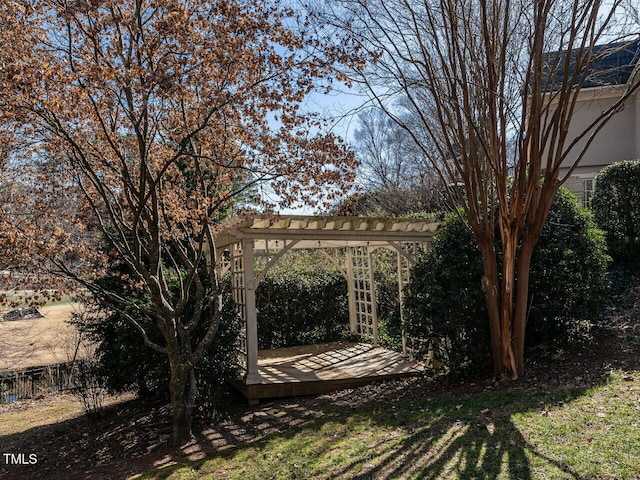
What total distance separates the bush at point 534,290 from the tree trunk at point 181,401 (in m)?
2.95

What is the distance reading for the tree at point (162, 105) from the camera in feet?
14.0

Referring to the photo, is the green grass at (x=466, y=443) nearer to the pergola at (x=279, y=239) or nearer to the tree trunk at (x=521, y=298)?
the tree trunk at (x=521, y=298)

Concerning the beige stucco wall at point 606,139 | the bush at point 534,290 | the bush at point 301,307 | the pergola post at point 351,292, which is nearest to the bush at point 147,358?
the bush at point 534,290

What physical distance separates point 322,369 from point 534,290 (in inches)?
143

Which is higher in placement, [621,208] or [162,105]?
[162,105]

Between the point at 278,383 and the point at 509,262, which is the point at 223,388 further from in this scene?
the point at 509,262

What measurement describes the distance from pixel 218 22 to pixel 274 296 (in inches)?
286

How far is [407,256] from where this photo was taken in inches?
338

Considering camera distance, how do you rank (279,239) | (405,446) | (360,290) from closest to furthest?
(405,446)
(279,239)
(360,290)

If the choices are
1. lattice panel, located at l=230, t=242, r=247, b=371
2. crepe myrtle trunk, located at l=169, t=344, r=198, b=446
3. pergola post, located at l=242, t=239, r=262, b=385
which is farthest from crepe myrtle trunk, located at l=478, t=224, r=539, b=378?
lattice panel, located at l=230, t=242, r=247, b=371

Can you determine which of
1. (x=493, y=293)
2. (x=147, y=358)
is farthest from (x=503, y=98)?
(x=147, y=358)

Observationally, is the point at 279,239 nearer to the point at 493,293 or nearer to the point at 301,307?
the point at 493,293

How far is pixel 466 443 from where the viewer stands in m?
4.27

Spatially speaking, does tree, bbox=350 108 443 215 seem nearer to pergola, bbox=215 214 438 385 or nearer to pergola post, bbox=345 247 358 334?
pergola post, bbox=345 247 358 334
